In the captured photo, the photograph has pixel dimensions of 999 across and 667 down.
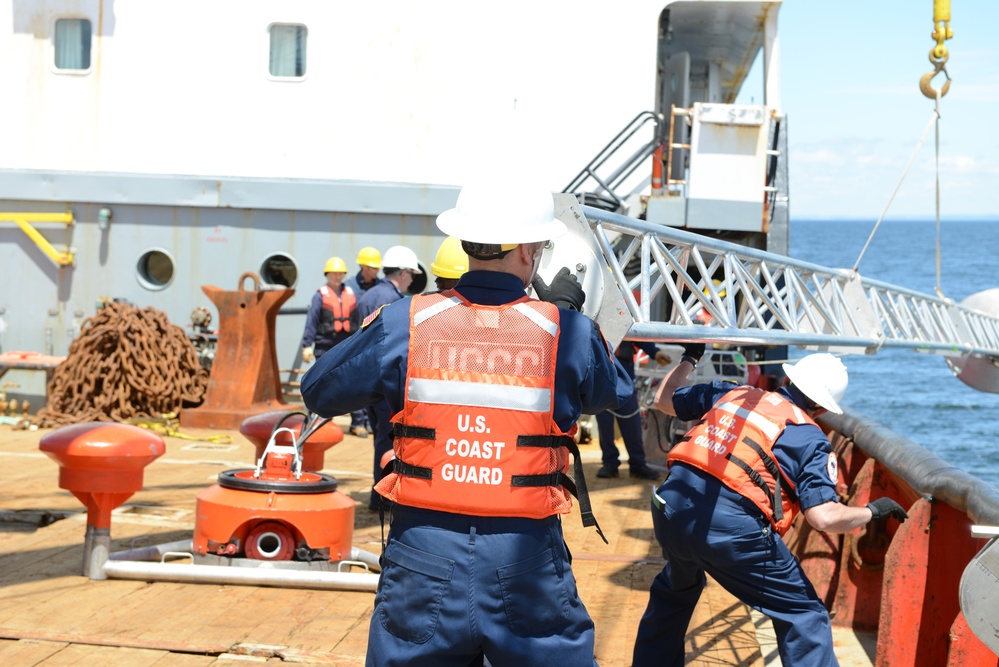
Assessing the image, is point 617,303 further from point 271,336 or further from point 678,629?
point 271,336

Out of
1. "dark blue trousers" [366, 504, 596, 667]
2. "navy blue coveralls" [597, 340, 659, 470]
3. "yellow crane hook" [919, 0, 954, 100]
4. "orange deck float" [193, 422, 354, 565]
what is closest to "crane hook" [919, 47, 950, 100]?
"yellow crane hook" [919, 0, 954, 100]

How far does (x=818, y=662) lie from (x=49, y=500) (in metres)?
5.95

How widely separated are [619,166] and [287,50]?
4.35 metres

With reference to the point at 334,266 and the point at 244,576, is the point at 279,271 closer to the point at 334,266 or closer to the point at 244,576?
the point at 334,266

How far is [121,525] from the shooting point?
7.74 metres

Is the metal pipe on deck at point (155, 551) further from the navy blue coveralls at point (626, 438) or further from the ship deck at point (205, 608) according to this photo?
the navy blue coveralls at point (626, 438)

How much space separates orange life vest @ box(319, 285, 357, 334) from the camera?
39.3ft

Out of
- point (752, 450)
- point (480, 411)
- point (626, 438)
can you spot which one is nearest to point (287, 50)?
point (626, 438)

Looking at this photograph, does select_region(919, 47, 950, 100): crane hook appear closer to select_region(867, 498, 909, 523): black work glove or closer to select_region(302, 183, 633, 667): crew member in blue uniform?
select_region(867, 498, 909, 523): black work glove

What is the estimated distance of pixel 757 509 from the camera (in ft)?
15.6

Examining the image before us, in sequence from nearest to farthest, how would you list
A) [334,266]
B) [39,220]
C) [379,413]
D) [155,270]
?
[379,413]
[334,266]
[39,220]
[155,270]

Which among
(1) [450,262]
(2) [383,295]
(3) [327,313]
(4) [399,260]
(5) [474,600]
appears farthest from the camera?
(3) [327,313]

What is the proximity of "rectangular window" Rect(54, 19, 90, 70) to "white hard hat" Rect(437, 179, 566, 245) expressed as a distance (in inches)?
492

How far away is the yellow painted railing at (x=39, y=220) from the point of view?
45.5ft
